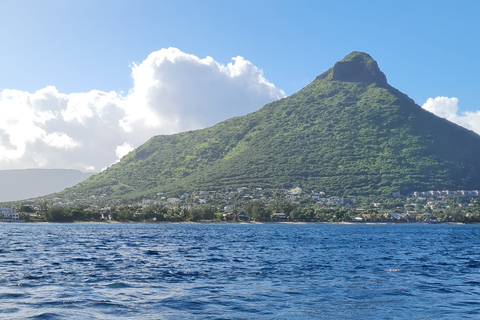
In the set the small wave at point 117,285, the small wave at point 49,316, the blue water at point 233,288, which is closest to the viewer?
the small wave at point 49,316

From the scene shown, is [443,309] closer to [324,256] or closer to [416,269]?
[416,269]

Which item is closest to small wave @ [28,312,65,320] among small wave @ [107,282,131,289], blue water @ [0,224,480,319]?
blue water @ [0,224,480,319]

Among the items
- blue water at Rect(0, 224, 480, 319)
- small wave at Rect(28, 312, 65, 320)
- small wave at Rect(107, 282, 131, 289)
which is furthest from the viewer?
small wave at Rect(107, 282, 131, 289)

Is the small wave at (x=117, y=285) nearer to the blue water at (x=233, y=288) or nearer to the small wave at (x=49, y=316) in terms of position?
the blue water at (x=233, y=288)

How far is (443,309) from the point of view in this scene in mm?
29250

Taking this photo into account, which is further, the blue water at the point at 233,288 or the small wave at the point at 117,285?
the small wave at the point at 117,285

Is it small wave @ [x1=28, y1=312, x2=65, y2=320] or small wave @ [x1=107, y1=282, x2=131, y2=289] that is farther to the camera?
small wave @ [x1=107, y1=282, x2=131, y2=289]

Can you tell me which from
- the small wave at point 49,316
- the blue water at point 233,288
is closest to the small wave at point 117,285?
the blue water at point 233,288

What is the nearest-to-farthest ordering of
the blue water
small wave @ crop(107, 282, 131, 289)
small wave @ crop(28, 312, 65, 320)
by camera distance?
small wave @ crop(28, 312, 65, 320), the blue water, small wave @ crop(107, 282, 131, 289)

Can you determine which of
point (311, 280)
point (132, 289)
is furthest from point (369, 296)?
point (132, 289)

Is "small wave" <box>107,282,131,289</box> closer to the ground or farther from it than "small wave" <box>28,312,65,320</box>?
farther from it

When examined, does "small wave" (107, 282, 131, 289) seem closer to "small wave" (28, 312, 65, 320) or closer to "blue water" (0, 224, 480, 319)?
"blue water" (0, 224, 480, 319)

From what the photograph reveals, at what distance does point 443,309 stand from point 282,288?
34.3ft

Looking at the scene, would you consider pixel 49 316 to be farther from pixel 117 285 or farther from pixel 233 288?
pixel 233 288
